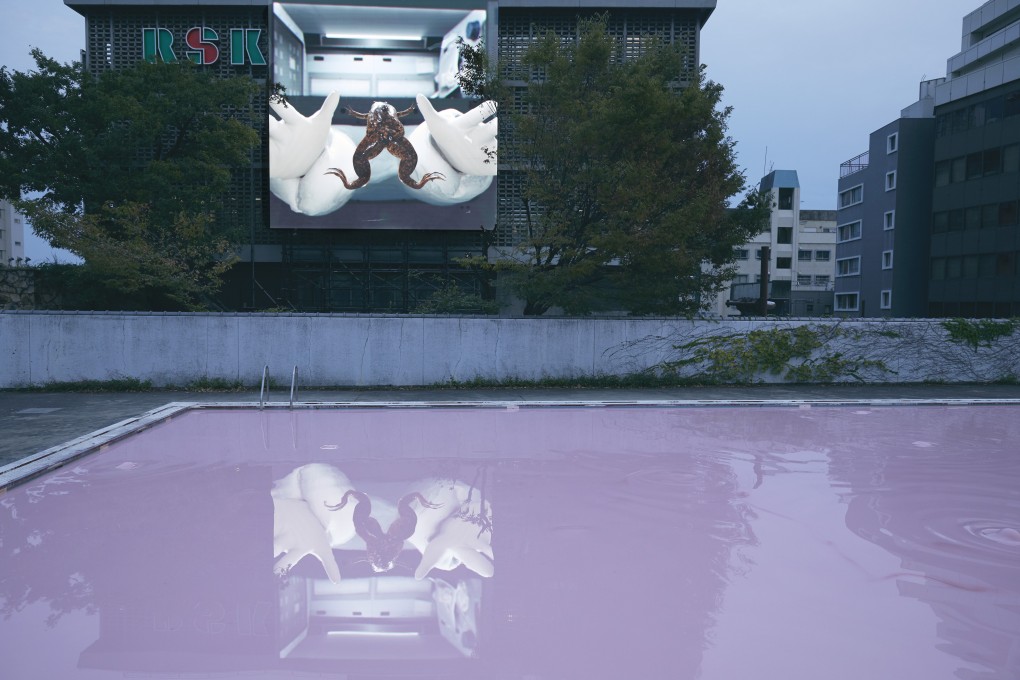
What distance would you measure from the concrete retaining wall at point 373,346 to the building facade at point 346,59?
7808 millimetres

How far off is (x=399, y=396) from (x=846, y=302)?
52763 millimetres

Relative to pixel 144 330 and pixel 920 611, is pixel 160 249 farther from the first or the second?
pixel 920 611

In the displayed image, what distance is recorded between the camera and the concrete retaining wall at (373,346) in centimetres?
1565

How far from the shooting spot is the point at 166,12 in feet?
83.8

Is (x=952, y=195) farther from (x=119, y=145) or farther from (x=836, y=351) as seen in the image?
(x=119, y=145)

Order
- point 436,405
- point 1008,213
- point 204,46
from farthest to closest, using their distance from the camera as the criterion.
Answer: point 1008,213
point 204,46
point 436,405

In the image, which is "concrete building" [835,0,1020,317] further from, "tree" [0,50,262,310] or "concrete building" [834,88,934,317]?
"tree" [0,50,262,310]

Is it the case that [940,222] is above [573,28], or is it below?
below

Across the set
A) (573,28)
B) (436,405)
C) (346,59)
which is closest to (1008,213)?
(573,28)

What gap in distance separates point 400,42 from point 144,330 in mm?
15586

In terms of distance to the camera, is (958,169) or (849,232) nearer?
(958,169)

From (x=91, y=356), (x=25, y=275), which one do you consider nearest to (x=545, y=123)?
(x=91, y=356)

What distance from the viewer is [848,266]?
185ft

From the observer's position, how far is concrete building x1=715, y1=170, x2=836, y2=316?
223 ft
